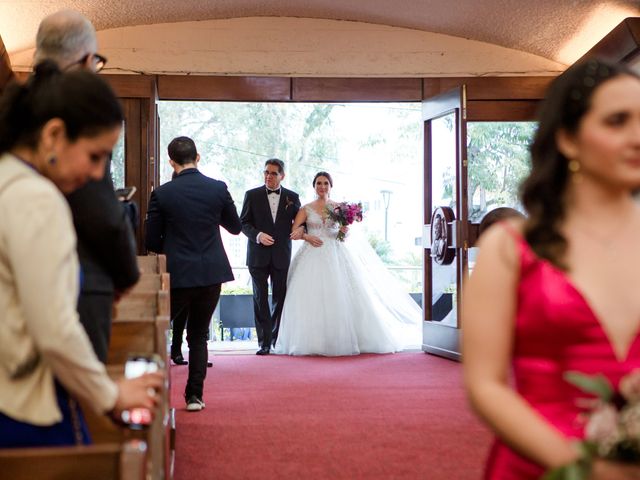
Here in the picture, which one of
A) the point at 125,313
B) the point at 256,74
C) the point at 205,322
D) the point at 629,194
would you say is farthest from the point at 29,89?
the point at 256,74

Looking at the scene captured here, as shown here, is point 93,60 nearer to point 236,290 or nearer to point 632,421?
point 632,421

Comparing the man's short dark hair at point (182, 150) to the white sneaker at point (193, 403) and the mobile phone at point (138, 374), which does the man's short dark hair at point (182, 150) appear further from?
the mobile phone at point (138, 374)

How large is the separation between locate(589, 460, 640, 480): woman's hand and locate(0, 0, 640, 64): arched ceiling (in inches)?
275

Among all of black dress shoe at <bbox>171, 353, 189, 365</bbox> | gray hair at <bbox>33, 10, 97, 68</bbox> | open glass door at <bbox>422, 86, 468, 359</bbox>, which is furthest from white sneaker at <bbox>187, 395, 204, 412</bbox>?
gray hair at <bbox>33, 10, 97, 68</bbox>


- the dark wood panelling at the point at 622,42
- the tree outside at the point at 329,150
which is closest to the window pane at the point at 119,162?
the dark wood panelling at the point at 622,42

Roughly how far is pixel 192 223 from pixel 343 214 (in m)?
3.91

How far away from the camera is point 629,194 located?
5.68 ft

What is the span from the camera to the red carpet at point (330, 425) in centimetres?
451

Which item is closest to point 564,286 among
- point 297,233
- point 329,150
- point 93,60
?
point 93,60

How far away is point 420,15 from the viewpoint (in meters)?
9.06

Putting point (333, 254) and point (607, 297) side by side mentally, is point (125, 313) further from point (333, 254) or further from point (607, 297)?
point (333, 254)

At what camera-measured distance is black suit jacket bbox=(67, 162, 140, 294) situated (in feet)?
8.00

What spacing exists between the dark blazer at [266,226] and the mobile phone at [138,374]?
24.3 feet

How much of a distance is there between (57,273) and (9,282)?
13 cm
